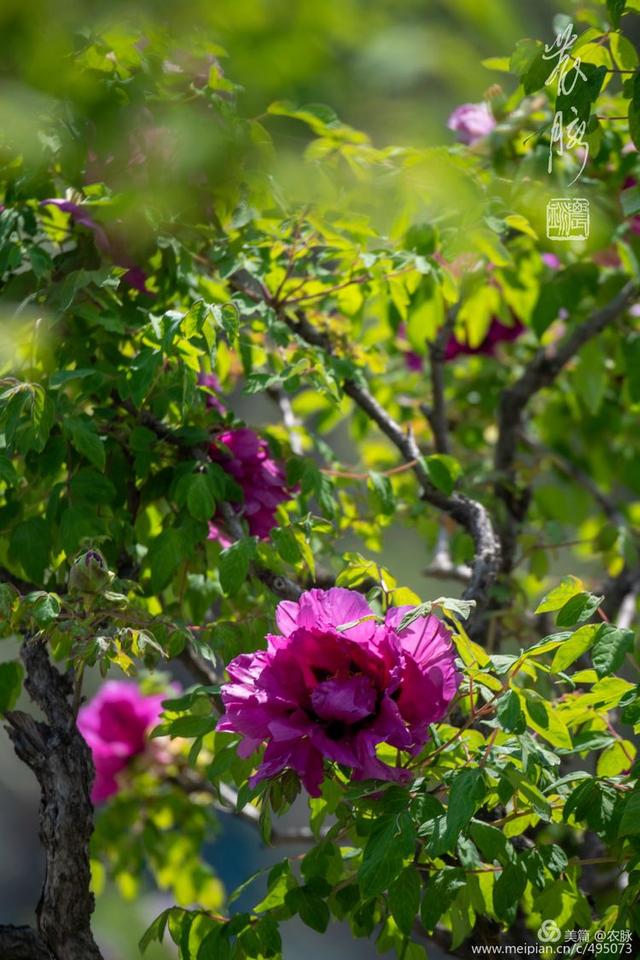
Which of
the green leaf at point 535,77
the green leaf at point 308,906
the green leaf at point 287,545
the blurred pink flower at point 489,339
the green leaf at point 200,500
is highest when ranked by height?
the green leaf at point 535,77

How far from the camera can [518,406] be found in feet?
6.22

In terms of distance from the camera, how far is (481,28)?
680 mm

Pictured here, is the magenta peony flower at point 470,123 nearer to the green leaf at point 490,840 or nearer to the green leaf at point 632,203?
the green leaf at point 632,203

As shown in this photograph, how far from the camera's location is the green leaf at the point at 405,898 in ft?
3.02

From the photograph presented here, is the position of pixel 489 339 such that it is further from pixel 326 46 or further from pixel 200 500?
pixel 326 46

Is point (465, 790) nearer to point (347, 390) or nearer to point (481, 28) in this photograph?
point (481, 28)

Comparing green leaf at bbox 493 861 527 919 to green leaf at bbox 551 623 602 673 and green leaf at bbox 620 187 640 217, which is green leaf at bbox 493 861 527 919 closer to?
green leaf at bbox 551 623 602 673

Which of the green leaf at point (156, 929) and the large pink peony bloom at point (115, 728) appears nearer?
the green leaf at point (156, 929)

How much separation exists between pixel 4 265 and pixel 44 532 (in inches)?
10.4

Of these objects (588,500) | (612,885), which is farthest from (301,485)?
(588,500)

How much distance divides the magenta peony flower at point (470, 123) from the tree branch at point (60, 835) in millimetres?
968

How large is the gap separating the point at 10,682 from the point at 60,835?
180 mm

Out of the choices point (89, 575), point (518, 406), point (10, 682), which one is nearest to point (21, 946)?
point (10, 682)

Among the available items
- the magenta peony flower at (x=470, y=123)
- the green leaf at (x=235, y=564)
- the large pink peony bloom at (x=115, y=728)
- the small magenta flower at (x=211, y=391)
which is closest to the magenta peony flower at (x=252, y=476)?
the small magenta flower at (x=211, y=391)
